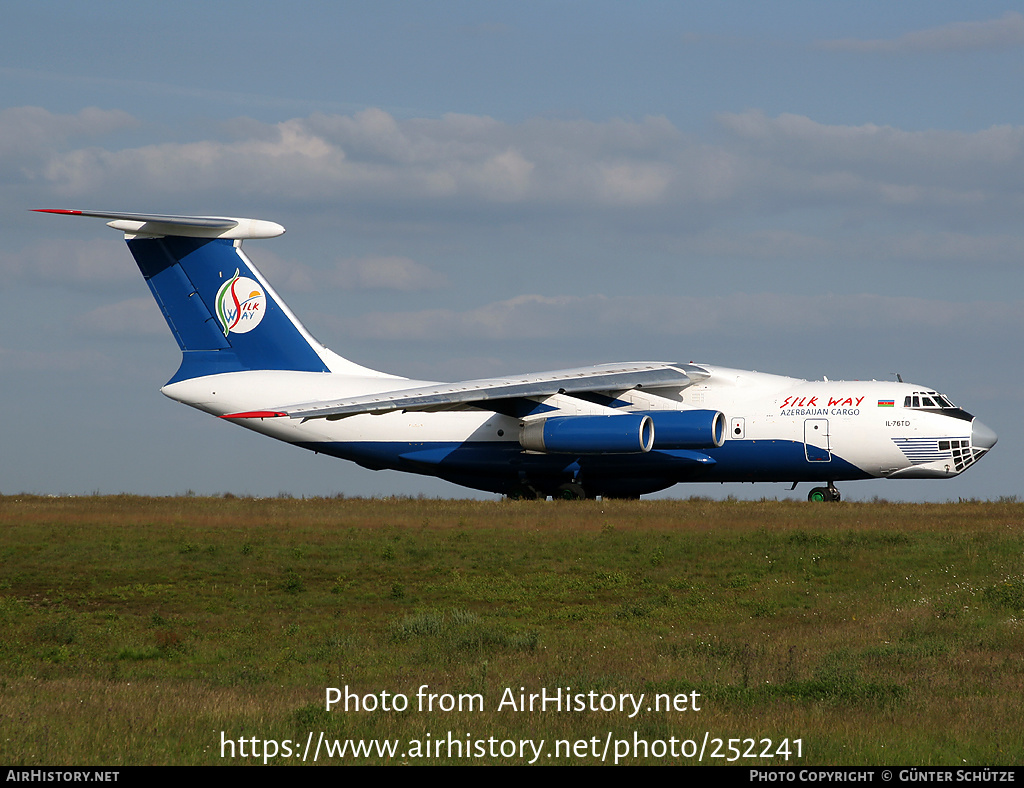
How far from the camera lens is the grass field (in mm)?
7285

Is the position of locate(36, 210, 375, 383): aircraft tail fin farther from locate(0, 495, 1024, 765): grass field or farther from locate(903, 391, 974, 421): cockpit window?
locate(903, 391, 974, 421): cockpit window

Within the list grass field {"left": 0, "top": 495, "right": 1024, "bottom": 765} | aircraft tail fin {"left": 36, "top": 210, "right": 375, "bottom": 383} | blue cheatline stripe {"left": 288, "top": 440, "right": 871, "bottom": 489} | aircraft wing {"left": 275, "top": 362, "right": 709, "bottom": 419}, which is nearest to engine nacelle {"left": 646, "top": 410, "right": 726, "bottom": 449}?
blue cheatline stripe {"left": 288, "top": 440, "right": 871, "bottom": 489}

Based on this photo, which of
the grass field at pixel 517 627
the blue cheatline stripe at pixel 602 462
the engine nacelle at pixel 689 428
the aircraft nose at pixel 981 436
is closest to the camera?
the grass field at pixel 517 627

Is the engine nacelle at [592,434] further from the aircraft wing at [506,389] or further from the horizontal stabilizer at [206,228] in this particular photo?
the horizontal stabilizer at [206,228]

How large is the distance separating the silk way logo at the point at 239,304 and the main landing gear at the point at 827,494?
12.2m

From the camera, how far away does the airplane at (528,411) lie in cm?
2119

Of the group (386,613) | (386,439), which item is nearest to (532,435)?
(386,439)

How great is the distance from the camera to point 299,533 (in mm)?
17422

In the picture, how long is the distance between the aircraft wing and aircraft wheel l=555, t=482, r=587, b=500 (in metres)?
1.92

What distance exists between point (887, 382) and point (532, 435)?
22.5ft

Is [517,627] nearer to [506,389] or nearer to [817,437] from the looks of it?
[506,389]

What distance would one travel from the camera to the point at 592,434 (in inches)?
837

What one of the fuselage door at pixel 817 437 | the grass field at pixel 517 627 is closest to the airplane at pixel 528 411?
the fuselage door at pixel 817 437
